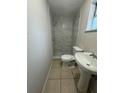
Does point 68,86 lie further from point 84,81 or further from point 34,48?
point 34,48

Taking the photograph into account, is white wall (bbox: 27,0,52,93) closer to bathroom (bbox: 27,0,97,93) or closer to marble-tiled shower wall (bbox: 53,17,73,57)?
bathroom (bbox: 27,0,97,93)

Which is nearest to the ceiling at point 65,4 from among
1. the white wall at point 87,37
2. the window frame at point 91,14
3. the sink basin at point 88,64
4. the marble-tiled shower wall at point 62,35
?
the white wall at point 87,37

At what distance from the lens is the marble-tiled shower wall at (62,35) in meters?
4.93

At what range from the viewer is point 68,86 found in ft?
7.51

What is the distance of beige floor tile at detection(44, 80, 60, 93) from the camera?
213cm

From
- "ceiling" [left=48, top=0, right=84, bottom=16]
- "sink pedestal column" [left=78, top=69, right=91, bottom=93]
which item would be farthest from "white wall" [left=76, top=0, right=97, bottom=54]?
"sink pedestal column" [left=78, top=69, right=91, bottom=93]

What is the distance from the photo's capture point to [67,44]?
16.6 ft

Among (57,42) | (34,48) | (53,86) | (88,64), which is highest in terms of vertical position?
(57,42)

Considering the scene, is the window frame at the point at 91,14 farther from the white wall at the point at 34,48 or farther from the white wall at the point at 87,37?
the white wall at the point at 34,48

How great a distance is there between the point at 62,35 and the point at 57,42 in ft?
1.36

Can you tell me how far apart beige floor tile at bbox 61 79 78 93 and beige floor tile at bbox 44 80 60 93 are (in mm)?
104

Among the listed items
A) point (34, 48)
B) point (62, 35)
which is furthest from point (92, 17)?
point (62, 35)
